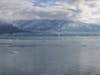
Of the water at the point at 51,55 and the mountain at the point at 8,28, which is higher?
the mountain at the point at 8,28

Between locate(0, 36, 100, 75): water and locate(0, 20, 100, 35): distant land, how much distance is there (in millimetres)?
55

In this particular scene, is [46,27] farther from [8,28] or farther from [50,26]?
[8,28]

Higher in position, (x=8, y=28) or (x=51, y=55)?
(x=8, y=28)

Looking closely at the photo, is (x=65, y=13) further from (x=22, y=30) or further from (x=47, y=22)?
(x=22, y=30)

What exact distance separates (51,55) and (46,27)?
293 millimetres

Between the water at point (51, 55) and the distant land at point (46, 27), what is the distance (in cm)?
5

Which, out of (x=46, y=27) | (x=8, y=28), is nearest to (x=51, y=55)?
(x=46, y=27)

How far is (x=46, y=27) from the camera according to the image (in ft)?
7.70

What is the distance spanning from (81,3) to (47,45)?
0.56m

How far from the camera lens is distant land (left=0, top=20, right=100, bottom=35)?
2.32 meters

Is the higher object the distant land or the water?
the distant land

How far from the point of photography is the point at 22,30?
7.75 ft

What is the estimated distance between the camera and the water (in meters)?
2.36

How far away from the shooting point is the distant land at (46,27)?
7.62ft
